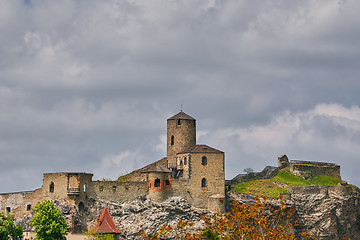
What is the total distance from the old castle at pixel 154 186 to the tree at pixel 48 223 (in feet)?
17.8

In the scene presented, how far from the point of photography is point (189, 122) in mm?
102688

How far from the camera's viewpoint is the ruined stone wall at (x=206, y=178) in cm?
9850

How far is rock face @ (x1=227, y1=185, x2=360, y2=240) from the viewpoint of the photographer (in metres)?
106

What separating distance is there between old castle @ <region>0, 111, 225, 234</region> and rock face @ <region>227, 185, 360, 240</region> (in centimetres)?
1285

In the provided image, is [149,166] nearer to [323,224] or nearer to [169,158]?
[169,158]

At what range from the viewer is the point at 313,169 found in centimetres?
11638

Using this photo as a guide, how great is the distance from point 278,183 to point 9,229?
1630 inches

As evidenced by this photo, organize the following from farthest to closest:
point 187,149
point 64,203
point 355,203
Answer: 1. point 355,203
2. point 187,149
3. point 64,203

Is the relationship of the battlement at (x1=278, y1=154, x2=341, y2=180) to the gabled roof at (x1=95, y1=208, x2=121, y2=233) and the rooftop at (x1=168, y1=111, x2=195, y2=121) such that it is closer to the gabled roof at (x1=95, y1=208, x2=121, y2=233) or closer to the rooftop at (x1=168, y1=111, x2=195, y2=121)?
the rooftop at (x1=168, y1=111, x2=195, y2=121)

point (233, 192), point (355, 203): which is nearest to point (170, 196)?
point (233, 192)

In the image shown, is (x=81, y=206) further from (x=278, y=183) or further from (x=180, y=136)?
(x=278, y=183)

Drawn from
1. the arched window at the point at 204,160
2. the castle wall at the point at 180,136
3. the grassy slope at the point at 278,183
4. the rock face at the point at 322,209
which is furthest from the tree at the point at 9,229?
the rock face at the point at 322,209

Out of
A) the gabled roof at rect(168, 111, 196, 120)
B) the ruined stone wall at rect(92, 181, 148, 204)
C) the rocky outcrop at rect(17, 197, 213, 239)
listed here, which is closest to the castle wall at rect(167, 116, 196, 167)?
the gabled roof at rect(168, 111, 196, 120)

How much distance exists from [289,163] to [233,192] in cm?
1763
